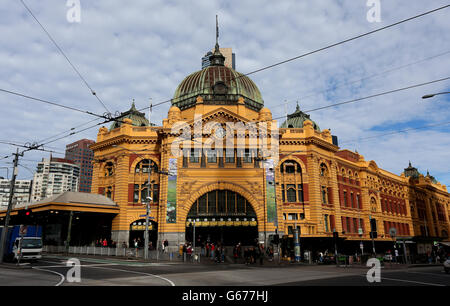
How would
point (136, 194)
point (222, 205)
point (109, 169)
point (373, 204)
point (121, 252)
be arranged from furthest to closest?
point (373, 204) < point (109, 169) < point (136, 194) < point (222, 205) < point (121, 252)

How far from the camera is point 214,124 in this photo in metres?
45.4

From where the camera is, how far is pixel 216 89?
50.8 m

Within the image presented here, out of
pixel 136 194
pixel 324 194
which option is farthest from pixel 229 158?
pixel 324 194

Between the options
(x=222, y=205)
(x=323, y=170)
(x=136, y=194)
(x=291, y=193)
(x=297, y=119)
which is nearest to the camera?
(x=222, y=205)

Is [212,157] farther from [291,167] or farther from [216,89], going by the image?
[291,167]

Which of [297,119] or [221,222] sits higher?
[297,119]

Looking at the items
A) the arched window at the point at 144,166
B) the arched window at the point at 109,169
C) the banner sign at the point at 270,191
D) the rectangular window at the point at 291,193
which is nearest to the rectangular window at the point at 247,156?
the banner sign at the point at 270,191

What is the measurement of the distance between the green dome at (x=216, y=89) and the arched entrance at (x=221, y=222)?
51.3ft

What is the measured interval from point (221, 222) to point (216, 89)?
2020 centimetres

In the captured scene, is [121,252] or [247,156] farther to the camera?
[247,156]

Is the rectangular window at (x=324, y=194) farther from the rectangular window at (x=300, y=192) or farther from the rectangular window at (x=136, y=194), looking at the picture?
the rectangular window at (x=136, y=194)

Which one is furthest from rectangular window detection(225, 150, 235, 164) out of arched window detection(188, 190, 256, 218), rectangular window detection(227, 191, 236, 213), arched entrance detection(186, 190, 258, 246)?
arched entrance detection(186, 190, 258, 246)

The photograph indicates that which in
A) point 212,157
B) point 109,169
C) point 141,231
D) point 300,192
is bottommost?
point 141,231

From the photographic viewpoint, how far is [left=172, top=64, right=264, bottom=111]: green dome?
50906mm
